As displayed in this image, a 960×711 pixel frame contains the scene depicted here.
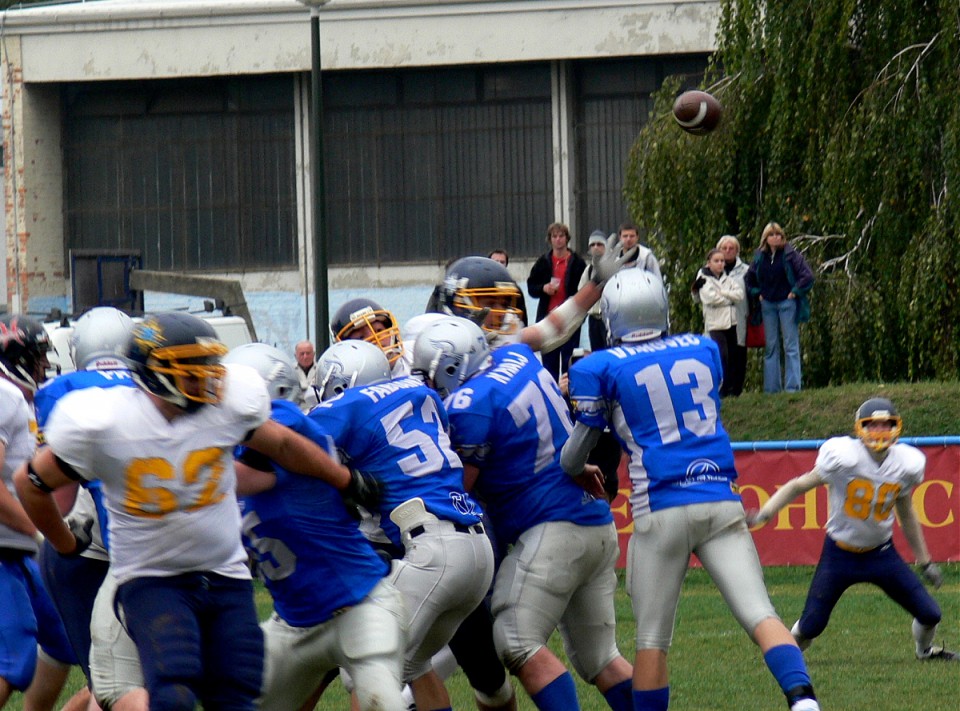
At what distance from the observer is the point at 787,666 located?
6086mm

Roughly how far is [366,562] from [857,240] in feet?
41.4

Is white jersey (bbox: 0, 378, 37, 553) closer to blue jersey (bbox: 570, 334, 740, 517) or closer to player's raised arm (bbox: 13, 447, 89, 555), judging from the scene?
player's raised arm (bbox: 13, 447, 89, 555)

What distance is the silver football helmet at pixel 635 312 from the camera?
21.3 ft

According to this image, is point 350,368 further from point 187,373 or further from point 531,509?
point 187,373

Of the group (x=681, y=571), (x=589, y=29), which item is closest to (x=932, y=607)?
(x=681, y=571)

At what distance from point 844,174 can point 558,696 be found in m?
11.6

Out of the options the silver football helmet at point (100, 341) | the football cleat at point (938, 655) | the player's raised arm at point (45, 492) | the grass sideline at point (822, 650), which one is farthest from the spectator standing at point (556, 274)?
the player's raised arm at point (45, 492)

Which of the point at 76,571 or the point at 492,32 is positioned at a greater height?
the point at 492,32

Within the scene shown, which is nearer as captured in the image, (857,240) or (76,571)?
(76,571)

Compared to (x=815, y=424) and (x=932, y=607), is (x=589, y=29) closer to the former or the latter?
(x=815, y=424)

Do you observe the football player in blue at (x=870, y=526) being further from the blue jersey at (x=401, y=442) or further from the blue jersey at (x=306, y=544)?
the blue jersey at (x=306, y=544)

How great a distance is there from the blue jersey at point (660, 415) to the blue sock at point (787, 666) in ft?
2.12

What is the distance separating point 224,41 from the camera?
26.6m

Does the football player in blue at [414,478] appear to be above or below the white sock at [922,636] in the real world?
above
